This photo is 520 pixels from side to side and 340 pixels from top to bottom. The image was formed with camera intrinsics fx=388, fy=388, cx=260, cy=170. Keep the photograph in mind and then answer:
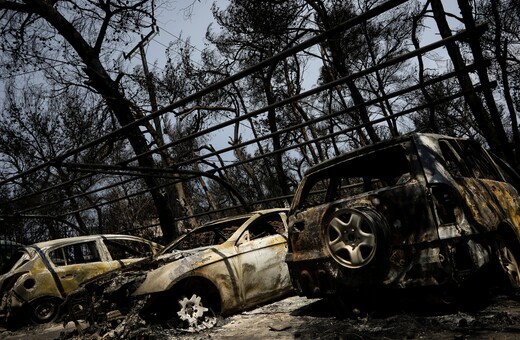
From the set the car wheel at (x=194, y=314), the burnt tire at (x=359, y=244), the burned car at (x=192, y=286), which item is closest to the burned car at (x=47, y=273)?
the burned car at (x=192, y=286)

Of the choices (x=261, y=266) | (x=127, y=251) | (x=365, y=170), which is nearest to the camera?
(x=365, y=170)

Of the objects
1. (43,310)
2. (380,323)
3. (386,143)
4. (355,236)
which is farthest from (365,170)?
(43,310)

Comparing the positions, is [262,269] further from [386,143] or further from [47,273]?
[47,273]

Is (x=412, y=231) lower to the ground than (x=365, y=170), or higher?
lower

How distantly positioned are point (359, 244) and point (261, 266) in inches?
89.0

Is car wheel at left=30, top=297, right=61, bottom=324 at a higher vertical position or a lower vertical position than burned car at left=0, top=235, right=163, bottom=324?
lower

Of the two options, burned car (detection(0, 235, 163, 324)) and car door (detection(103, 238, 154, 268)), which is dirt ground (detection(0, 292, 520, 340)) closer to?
burned car (detection(0, 235, 163, 324))

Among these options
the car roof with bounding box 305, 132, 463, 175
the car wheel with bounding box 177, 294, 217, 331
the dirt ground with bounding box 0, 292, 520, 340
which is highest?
the car roof with bounding box 305, 132, 463, 175

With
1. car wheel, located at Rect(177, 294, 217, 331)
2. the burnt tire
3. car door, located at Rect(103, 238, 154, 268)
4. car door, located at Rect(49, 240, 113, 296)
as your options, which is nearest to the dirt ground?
car wheel, located at Rect(177, 294, 217, 331)

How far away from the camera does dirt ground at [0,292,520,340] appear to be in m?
2.90

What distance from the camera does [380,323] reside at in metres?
Answer: 3.29

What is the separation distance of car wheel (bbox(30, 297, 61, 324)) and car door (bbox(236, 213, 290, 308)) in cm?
410

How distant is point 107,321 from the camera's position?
14.4ft

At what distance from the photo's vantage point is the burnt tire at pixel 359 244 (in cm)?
316
